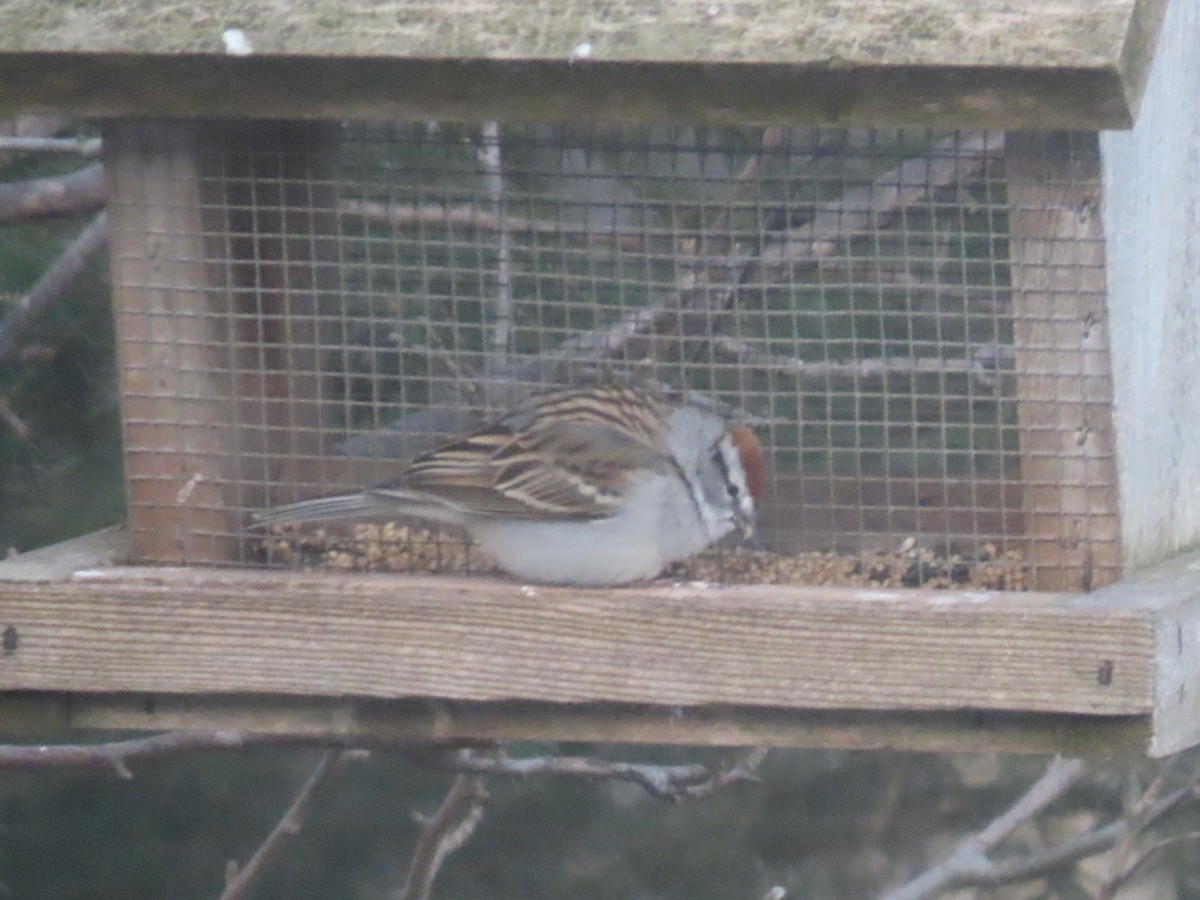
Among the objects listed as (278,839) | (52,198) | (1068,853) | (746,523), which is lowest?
(1068,853)

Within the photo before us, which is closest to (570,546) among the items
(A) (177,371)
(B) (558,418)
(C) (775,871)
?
(B) (558,418)

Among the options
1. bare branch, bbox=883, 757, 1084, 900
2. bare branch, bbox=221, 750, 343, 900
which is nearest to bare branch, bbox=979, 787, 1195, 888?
bare branch, bbox=883, 757, 1084, 900

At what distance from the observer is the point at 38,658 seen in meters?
2.70

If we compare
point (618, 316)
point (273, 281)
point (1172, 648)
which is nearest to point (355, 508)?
point (273, 281)

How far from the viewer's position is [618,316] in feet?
11.3

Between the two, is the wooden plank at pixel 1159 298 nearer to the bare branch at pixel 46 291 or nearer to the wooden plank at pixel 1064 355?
the wooden plank at pixel 1064 355

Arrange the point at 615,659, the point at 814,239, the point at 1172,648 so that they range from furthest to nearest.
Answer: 1. the point at 814,239
2. the point at 615,659
3. the point at 1172,648

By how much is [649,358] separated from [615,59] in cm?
88

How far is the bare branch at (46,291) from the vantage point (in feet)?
11.4

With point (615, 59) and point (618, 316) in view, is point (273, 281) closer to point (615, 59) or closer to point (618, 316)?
point (618, 316)

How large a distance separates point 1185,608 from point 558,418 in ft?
3.16

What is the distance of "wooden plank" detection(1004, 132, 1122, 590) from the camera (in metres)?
2.69

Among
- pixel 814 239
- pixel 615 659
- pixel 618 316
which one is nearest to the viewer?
pixel 615 659

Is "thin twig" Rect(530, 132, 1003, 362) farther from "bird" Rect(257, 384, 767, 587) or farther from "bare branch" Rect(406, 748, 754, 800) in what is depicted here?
"bare branch" Rect(406, 748, 754, 800)
